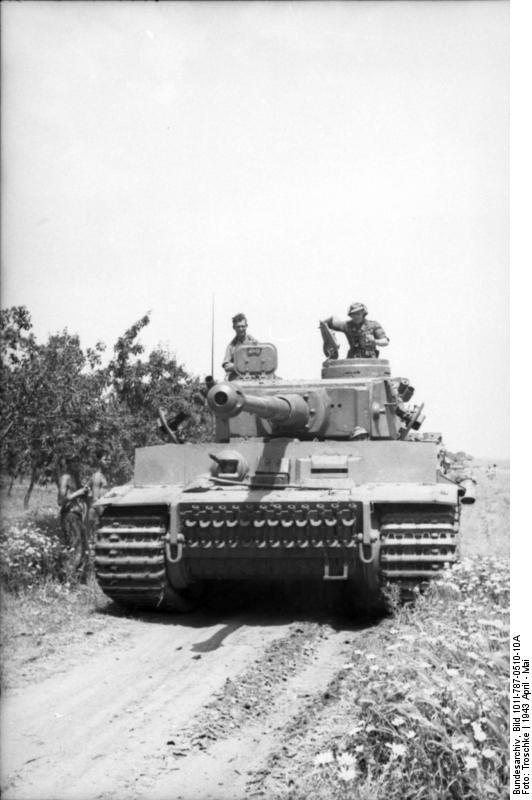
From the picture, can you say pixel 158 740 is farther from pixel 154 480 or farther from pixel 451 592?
pixel 154 480

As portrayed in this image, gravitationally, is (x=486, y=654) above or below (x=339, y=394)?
below

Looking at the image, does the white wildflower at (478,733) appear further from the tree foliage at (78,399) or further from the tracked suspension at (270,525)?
the tree foliage at (78,399)

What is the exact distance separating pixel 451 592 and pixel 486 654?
323cm

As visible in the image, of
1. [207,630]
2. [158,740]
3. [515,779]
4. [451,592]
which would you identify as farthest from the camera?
Answer: [207,630]

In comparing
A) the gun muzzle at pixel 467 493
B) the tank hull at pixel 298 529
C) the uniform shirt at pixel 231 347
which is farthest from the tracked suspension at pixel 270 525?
the uniform shirt at pixel 231 347

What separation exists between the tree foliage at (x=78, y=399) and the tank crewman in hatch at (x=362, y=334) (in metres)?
2.15

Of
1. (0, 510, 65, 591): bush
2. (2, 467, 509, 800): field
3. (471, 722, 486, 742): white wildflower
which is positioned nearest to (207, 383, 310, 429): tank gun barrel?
(2, 467, 509, 800): field

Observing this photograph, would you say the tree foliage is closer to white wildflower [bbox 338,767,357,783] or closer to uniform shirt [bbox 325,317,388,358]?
uniform shirt [bbox 325,317,388,358]

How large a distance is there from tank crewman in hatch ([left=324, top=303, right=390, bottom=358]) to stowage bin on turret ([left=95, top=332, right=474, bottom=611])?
5.21 feet

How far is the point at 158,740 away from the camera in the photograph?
5309 mm

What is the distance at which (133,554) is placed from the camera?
868 cm

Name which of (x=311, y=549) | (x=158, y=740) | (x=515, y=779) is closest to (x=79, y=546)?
(x=311, y=549)

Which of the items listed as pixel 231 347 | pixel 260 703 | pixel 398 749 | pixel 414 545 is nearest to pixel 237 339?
pixel 231 347

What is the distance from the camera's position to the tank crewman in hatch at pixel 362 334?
11.5 meters
